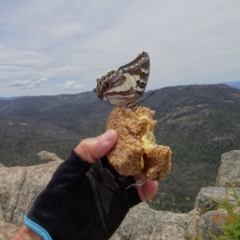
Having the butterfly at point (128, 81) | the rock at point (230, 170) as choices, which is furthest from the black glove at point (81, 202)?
the rock at point (230, 170)

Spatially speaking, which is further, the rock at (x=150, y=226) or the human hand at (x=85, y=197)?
the rock at (x=150, y=226)

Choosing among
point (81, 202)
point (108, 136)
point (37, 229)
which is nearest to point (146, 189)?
point (81, 202)

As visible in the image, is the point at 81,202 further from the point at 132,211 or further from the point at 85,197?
the point at 132,211

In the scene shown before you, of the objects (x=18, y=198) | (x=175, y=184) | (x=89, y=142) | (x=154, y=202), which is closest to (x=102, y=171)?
(x=89, y=142)

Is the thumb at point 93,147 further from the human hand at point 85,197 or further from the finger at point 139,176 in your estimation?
the finger at point 139,176

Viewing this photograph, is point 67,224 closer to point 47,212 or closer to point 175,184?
point 47,212
